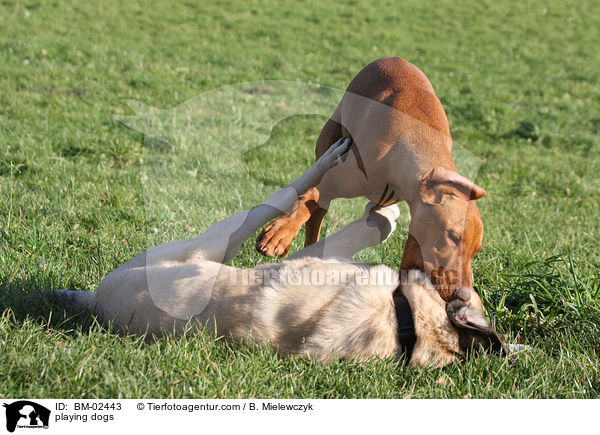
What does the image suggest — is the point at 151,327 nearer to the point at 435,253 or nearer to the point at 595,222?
the point at 435,253

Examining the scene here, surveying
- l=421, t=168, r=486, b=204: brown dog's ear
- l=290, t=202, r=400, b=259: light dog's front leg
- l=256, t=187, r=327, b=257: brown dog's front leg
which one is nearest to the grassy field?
l=290, t=202, r=400, b=259: light dog's front leg

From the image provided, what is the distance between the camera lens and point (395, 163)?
3795 mm

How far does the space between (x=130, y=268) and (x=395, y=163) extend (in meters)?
1.86

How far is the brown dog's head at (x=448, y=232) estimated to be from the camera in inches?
123

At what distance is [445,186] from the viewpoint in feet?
10.5

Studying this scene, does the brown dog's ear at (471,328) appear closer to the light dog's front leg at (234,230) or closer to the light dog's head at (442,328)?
the light dog's head at (442,328)

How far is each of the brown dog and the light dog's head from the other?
9cm

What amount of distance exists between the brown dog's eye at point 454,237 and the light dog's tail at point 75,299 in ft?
7.07

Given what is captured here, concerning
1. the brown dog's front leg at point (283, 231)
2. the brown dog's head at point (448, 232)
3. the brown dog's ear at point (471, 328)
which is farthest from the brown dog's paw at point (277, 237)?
the brown dog's ear at point (471, 328)

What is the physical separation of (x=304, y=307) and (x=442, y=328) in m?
0.76

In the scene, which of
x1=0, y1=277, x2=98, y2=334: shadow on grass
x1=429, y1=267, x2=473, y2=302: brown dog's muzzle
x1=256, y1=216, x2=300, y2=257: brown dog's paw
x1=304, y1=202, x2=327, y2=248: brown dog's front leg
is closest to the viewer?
x1=429, y1=267, x2=473, y2=302: brown dog's muzzle

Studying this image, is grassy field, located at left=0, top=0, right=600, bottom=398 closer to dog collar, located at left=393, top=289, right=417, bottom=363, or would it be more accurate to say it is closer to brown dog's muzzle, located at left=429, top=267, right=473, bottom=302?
dog collar, located at left=393, top=289, right=417, bottom=363
